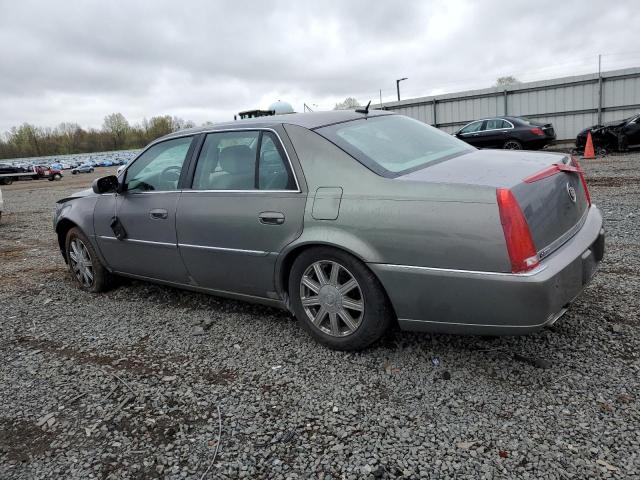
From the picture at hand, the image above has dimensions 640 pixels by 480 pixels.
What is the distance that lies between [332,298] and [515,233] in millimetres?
1167

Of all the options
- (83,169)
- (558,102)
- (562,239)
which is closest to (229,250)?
(562,239)

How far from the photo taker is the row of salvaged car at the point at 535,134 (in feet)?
47.2

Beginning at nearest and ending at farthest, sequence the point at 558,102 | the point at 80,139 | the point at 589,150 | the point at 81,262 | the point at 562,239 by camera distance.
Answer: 1. the point at 562,239
2. the point at 81,262
3. the point at 589,150
4. the point at 558,102
5. the point at 80,139

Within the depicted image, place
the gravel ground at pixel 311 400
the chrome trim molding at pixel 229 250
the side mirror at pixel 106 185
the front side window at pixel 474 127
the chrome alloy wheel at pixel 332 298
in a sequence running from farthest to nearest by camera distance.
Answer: the front side window at pixel 474 127 < the side mirror at pixel 106 185 < the chrome trim molding at pixel 229 250 < the chrome alloy wheel at pixel 332 298 < the gravel ground at pixel 311 400

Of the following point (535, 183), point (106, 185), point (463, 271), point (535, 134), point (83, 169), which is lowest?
point (463, 271)

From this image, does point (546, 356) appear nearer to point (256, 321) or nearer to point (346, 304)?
point (346, 304)

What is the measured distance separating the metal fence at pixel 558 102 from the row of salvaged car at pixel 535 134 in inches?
171

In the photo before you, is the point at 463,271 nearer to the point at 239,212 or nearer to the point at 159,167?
the point at 239,212

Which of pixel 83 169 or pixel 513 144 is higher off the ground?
pixel 83 169

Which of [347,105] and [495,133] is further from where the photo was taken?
[347,105]

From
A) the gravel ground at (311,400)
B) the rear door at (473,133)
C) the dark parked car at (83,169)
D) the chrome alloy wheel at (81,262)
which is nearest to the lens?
the gravel ground at (311,400)

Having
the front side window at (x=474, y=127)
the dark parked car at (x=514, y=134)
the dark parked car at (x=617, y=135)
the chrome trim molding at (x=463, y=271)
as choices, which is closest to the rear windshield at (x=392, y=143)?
the chrome trim molding at (x=463, y=271)

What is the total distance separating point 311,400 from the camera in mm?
2689

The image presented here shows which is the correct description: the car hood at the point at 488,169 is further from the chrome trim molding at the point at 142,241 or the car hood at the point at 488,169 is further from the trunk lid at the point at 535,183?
the chrome trim molding at the point at 142,241
